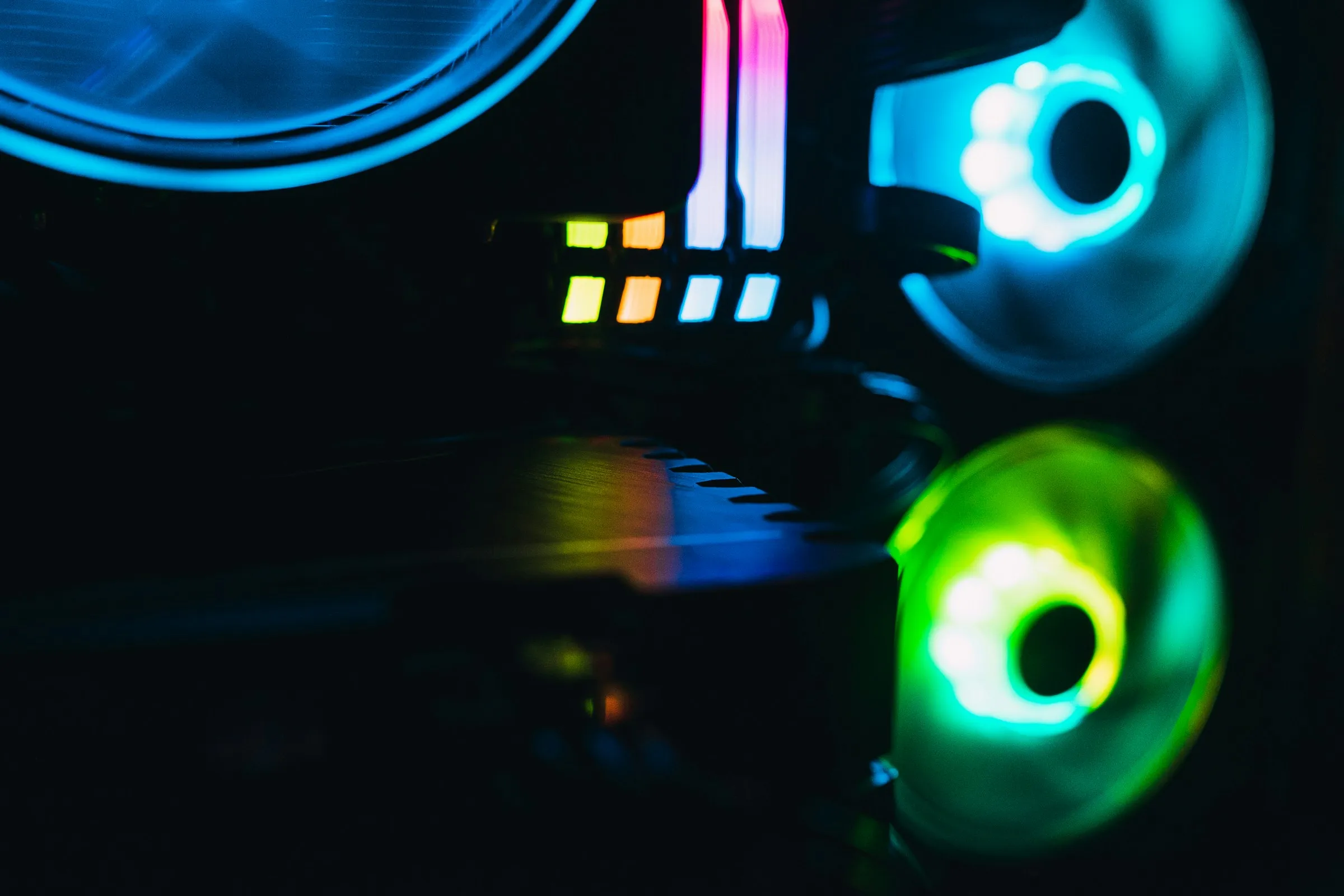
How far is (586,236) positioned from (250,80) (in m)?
0.15

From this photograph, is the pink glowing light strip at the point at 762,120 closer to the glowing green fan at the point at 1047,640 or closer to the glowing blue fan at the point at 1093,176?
the glowing blue fan at the point at 1093,176

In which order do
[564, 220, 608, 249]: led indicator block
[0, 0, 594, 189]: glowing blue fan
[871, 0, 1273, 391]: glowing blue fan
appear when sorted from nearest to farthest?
[0, 0, 594, 189]: glowing blue fan
[564, 220, 608, 249]: led indicator block
[871, 0, 1273, 391]: glowing blue fan

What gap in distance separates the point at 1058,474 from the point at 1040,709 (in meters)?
0.19

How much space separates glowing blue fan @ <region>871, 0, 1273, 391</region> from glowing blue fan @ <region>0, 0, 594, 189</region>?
0.40 metres

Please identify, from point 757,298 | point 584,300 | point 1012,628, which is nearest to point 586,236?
point 584,300

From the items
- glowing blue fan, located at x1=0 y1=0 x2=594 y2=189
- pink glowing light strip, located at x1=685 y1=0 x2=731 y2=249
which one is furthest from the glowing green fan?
glowing blue fan, located at x1=0 y1=0 x2=594 y2=189

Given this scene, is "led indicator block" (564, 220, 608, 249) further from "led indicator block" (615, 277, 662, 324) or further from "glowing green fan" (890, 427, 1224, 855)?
"glowing green fan" (890, 427, 1224, 855)

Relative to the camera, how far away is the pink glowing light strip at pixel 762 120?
1.52 ft

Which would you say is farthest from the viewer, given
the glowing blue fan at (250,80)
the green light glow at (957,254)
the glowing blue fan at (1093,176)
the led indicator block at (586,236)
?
the glowing blue fan at (1093,176)

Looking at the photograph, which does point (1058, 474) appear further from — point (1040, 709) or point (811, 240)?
point (811, 240)

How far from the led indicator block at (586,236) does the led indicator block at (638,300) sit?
2 centimetres

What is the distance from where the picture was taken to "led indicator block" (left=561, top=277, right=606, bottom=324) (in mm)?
410

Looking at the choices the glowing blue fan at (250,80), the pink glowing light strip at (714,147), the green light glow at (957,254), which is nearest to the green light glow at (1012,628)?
the green light glow at (957,254)

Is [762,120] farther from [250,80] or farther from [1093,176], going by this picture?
[1093,176]
